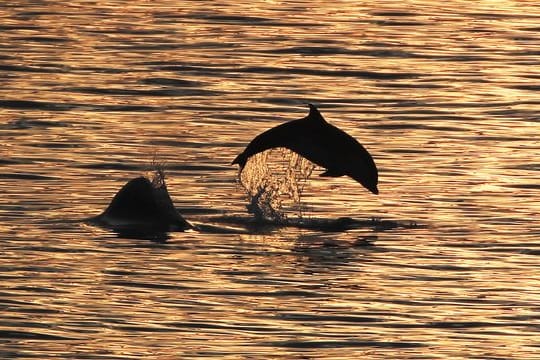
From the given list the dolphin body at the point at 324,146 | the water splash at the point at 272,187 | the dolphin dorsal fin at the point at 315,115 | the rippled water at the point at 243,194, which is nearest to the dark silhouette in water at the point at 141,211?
the rippled water at the point at 243,194

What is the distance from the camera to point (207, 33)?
1736 inches

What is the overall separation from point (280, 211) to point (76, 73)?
13.0 meters

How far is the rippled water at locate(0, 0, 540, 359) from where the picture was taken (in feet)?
61.5

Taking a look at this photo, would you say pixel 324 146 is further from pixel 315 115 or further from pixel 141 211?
pixel 141 211

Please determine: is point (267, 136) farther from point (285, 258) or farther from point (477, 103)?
point (477, 103)

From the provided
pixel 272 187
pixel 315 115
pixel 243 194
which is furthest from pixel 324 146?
pixel 243 194

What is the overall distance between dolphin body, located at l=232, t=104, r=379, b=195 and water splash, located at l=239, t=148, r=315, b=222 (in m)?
0.85

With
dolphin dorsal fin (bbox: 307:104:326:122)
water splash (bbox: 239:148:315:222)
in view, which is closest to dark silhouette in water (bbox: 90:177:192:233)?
water splash (bbox: 239:148:315:222)

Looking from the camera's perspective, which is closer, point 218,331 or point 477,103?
point 218,331

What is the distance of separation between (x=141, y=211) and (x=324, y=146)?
2337 millimetres

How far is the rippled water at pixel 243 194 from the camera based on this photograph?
738 inches

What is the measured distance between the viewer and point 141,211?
24484 mm

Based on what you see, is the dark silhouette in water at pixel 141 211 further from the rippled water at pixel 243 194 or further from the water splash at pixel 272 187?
the water splash at pixel 272 187

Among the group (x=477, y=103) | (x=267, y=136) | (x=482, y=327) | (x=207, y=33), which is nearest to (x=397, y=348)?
(x=482, y=327)
